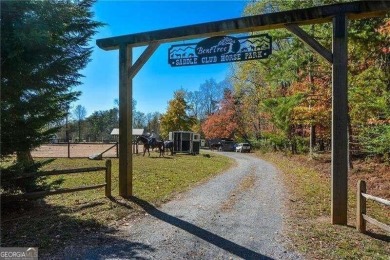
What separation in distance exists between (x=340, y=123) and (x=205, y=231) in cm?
315

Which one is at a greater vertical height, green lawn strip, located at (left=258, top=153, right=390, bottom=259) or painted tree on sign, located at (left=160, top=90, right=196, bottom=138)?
painted tree on sign, located at (left=160, top=90, right=196, bottom=138)

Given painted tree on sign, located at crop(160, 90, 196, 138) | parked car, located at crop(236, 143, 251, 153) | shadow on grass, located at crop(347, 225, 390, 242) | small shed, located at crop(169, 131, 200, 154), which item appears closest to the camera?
shadow on grass, located at crop(347, 225, 390, 242)

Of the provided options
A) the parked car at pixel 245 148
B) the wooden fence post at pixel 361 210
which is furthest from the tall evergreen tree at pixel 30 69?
the parked car at pixel 245 148

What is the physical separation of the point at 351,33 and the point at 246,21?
5.06m

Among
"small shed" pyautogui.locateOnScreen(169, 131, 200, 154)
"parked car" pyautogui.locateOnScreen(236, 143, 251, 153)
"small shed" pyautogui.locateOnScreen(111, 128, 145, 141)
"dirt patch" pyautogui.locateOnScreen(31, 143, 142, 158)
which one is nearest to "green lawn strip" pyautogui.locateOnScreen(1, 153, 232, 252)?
"dirt patch" pyautogui.locateOnScreen(31, 143, 142, 158)

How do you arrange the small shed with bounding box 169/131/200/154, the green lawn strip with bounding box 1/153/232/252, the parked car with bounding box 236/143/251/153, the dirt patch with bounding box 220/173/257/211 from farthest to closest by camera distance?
the parked car with bounding box 236/143/251/153
the small shed with bounding box 169/131/200/154
the dirt patch with bounding box 220/173/257/211
the green lawn strip with bounding box 1/153/232/252

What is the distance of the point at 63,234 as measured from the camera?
5070mm

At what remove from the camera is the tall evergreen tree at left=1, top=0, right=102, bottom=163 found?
228 inches

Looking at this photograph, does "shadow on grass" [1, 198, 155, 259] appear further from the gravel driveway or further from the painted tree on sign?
the painted tree on sign

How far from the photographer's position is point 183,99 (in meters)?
47.3

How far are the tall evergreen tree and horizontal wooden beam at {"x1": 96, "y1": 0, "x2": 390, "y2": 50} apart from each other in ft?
5.00

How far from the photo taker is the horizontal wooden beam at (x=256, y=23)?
226 inches

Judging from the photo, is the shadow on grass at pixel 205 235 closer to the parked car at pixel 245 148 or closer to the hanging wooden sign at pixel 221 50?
the hanging wooden sign at pixel 221 50

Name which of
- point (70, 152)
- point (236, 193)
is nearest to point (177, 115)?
point (70, 152)
